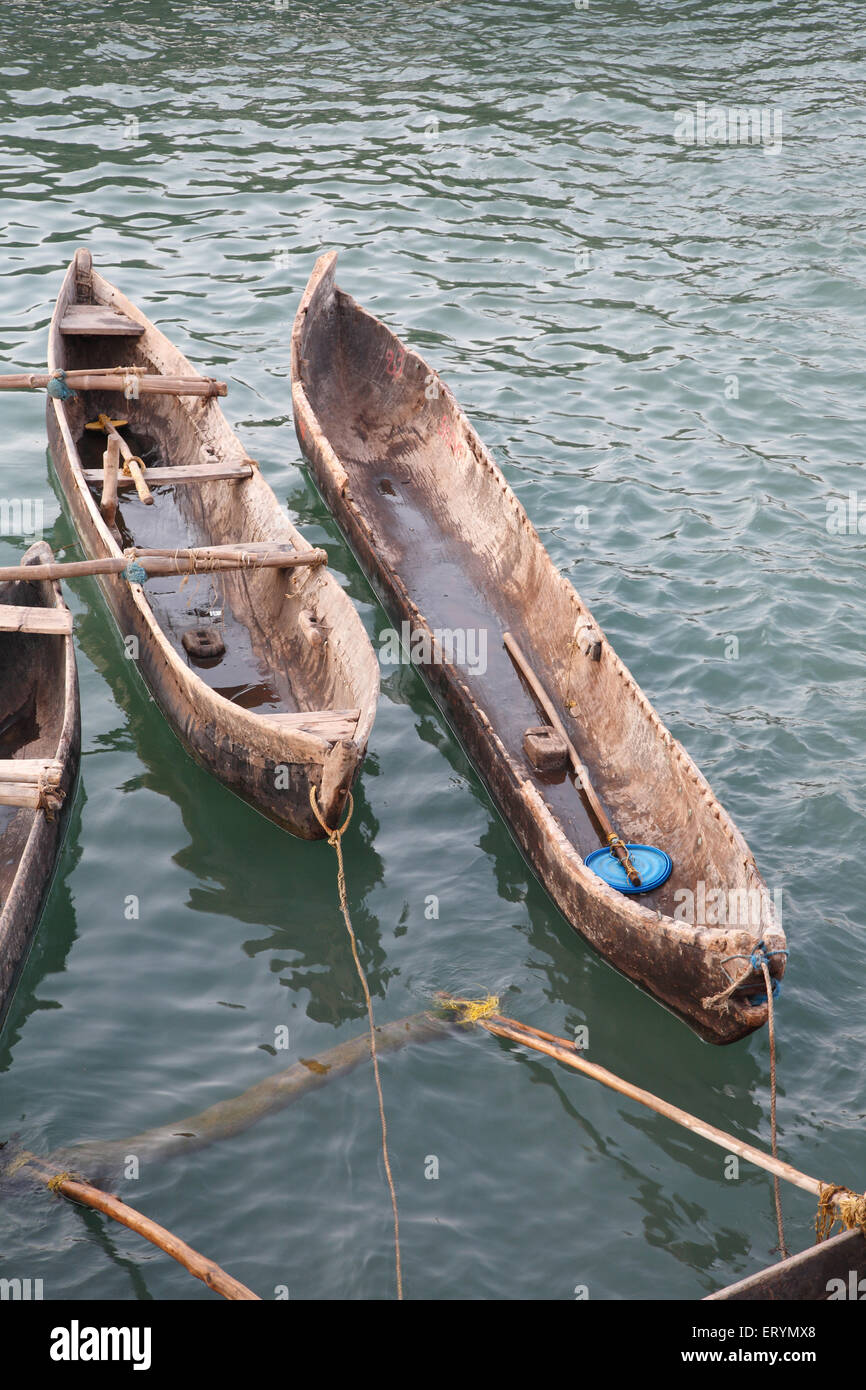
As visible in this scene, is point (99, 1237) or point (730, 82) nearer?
point (99, 1237)

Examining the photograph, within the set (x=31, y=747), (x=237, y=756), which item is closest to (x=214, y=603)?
(x=31, y=747)

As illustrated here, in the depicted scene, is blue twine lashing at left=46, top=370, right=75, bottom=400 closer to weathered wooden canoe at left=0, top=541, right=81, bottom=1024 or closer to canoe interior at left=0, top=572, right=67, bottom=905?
weathered wooden canoe at left=0, top=541, right=81, bottom=1024

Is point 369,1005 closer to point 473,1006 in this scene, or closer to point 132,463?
point 473,1006

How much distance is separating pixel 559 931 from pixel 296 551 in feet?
10.5

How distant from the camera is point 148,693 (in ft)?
28.2

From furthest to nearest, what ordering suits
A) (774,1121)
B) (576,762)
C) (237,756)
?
(576,762)
(237,756)
(774,1121)

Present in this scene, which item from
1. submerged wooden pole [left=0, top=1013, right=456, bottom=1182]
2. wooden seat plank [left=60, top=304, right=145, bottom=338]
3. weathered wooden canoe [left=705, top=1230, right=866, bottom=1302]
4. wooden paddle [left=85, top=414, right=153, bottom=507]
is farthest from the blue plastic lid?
wooden seat plank [left=60, top=304, right=145, bottom=338]

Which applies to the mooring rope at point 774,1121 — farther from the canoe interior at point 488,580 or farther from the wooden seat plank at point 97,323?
the wooden seat plank at point 97,323

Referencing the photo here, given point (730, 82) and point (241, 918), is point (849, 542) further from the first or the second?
point (730, 82)

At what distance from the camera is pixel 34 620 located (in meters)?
7.70

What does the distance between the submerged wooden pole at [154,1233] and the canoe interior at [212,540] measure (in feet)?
10.1

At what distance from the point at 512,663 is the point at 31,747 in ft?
11.0

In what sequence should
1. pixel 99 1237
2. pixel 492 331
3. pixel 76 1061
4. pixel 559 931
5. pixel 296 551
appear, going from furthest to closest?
1. pixel 492 331
2. pixel 296 551
3. pixel 559 931
4. pixel 76 1061
5. pixel 99 1237
